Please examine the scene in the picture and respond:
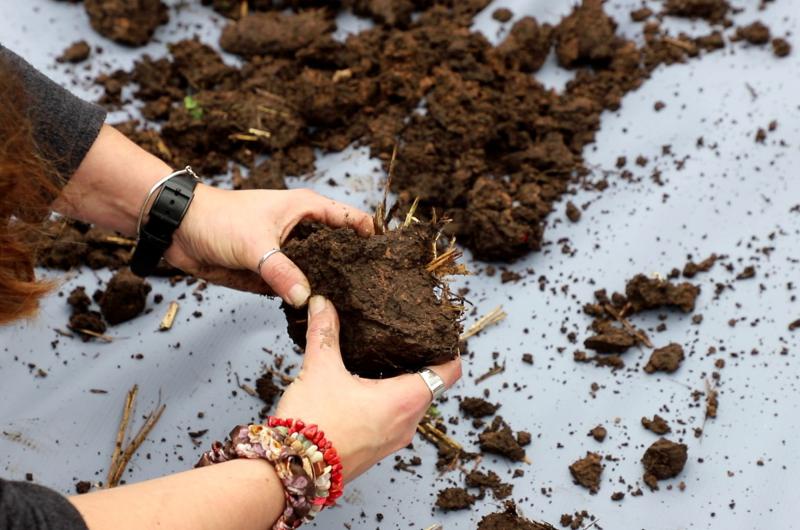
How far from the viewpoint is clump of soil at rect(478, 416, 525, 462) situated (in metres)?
1.88

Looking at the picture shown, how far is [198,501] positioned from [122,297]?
914 millimetres

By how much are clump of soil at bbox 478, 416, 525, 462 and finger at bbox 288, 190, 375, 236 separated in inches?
21.0

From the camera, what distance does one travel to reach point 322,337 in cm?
154

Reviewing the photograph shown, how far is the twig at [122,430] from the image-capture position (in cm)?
189

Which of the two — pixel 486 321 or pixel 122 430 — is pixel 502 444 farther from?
pixel 122 430

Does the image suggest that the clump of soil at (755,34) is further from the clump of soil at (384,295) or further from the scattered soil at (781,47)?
the clump of soil at (384,295)

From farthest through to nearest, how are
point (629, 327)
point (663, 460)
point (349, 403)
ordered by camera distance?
point (629, 327) → point (663, 460) → point (349, 403)

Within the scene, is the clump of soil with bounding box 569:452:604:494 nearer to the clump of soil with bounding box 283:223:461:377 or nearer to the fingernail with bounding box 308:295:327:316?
the clump of soil with bounding box 283:223:461:377

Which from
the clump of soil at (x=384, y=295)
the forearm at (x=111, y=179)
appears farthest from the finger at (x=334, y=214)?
the forearm at (x=111, y=179)

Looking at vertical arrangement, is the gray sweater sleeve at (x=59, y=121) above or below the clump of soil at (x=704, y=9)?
above

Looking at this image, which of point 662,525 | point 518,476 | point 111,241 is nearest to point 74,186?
point 111,241

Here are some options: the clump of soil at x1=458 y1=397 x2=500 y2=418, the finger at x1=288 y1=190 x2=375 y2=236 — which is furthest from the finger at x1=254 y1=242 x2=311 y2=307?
the clump of soil at x1=458 y1=397 x2=500 y2=418

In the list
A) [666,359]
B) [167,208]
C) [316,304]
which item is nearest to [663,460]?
[666,359]

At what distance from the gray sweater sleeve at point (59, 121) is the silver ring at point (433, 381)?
2.62 feet
